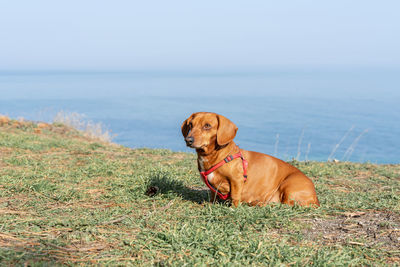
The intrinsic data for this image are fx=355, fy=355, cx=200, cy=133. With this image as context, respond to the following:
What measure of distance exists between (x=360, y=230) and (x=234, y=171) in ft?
4.57

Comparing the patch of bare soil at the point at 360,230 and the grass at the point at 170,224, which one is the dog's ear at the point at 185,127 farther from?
the patch of bare soil at the point at 360,230

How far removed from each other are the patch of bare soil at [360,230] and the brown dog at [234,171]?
0.48 meters

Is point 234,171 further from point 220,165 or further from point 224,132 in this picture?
point 224,132

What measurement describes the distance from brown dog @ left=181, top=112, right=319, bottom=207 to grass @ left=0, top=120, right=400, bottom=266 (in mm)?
234

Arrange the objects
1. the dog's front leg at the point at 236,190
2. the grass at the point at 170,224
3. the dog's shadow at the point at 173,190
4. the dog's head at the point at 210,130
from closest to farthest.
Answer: the grass at the point at 170,224
the dog's head at the point at 210,130
the dog's front leg at the point at 236,190
the dog's shadow at the point at 173,190

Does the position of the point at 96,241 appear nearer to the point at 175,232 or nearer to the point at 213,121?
the point at 175,232

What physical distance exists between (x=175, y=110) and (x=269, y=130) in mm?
18803

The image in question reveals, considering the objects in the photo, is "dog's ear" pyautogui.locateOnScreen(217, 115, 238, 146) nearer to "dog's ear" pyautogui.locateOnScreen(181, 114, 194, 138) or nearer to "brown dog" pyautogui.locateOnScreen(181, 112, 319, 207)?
"brown dog" pyautogui.locateOnScreen(181, 112, 319, 207)

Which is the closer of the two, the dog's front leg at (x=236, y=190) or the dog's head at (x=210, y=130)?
the dog's head at (x=210, y=130)

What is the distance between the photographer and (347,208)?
416cm

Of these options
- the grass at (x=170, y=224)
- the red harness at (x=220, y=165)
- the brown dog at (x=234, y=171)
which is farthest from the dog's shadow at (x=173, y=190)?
the brown dog at (x=234, y=171)

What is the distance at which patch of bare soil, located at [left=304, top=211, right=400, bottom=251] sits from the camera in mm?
3158

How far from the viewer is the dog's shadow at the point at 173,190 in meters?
4.61

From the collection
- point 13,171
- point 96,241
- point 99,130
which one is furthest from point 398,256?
point 99,130
